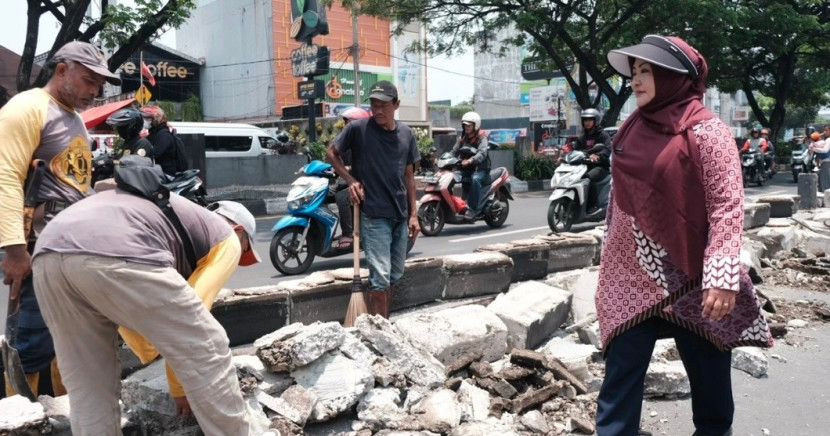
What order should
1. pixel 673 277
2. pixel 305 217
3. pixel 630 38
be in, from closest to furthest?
pixel 673 277, pixel 305 217, pixel 630 38

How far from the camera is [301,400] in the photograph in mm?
3127

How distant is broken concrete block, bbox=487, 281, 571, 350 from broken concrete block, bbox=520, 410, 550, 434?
90 cm

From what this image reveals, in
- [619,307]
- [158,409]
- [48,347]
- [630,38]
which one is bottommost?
[158,409]

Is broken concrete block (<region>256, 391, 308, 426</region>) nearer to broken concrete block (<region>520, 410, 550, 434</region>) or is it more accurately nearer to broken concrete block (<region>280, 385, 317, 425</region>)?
broken concrete block (<region>280, 385, 317, 425</region>)

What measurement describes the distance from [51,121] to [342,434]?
1860 mm

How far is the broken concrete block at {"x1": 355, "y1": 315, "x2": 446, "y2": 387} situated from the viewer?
356 centimetres

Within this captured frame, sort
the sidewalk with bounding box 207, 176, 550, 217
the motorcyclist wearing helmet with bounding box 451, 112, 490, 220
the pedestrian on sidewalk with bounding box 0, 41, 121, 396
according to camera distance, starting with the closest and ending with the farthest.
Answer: the pedestrian on sidewalk with bounding box 0, 41, 121, 396, the motorcyclist wearing helmet with bounding box 451, 112, 490, 220, the sidewalk with bounding box 207, 176, 550, 217

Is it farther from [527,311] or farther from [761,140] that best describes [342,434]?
[761,140]

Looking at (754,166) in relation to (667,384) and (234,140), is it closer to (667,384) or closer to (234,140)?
(234,140)

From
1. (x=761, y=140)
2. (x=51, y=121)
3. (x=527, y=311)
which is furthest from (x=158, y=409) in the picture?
(x=761, y=140)

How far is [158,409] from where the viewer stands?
2.84 m

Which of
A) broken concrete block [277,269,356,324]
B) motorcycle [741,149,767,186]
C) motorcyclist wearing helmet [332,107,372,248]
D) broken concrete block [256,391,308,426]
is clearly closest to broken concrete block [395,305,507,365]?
broken concrete block [277,269,356,324]

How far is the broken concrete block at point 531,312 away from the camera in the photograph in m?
4.31

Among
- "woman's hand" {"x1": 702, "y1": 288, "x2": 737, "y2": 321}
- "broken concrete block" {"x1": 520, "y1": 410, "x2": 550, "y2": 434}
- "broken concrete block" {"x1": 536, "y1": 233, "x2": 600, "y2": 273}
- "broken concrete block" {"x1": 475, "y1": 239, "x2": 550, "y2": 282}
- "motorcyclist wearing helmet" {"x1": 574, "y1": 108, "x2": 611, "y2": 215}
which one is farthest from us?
"motorcyclist wearing helmet" {"x1": 574, "y1": 108, "x2": 611, "y2": 215}
